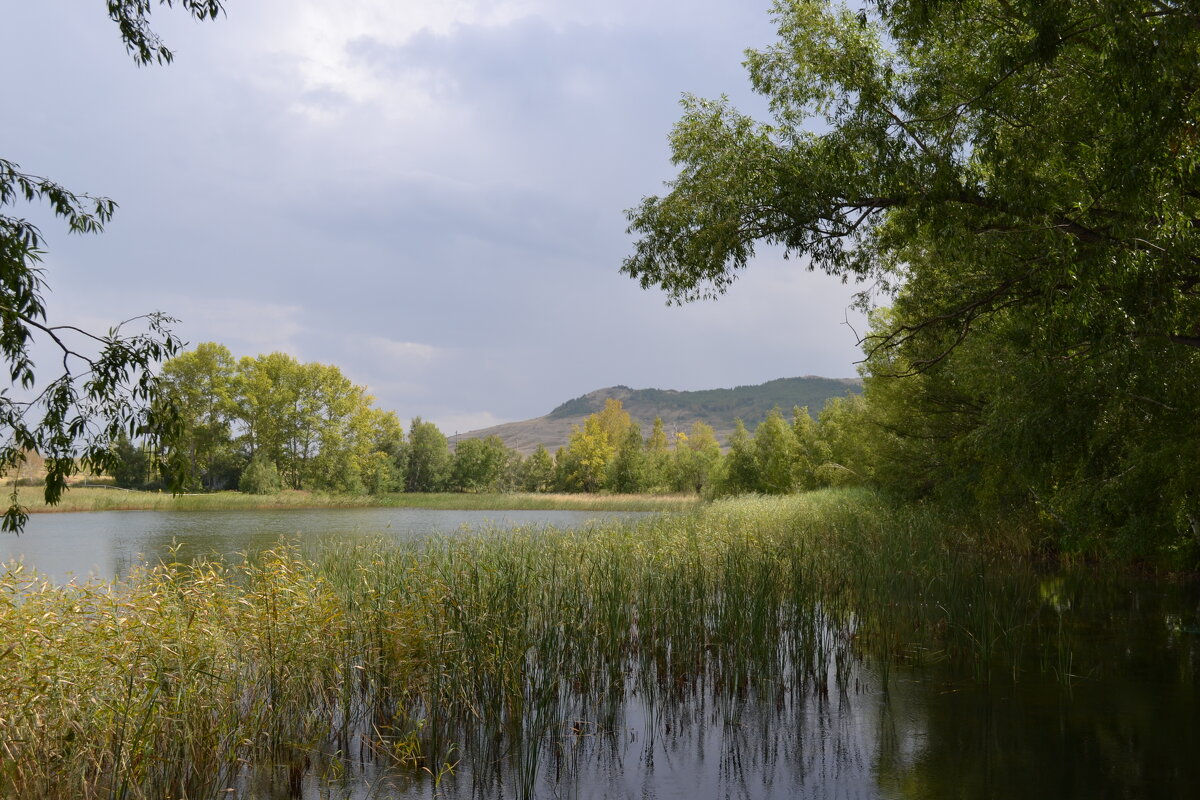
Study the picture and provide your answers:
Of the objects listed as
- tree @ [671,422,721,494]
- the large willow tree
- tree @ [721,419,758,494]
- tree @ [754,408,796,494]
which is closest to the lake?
the large willow tree

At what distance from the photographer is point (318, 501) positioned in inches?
1768

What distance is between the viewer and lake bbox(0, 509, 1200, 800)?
5.03 m

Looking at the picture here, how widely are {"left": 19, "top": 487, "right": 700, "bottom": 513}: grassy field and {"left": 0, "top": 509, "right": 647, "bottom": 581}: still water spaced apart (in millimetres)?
2220

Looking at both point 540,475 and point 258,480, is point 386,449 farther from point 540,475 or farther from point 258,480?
point 258,480

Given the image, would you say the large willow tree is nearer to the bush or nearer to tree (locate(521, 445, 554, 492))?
the bush

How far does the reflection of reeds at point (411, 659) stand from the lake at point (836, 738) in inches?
2.0

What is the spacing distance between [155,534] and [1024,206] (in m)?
25.6

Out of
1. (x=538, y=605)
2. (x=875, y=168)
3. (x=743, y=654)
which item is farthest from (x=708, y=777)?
(x=875, y=168)

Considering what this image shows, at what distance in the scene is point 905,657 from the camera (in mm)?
8039

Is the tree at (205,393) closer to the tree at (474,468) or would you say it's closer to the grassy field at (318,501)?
the grassy field at (318,501)

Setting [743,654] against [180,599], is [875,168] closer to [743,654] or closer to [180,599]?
[743,654]

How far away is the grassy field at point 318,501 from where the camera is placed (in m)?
37.2

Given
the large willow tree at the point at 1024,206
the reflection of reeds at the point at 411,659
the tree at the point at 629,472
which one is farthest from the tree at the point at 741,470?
the reflection of reeds at the point at 411,659

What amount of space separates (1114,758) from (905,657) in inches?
98.4
